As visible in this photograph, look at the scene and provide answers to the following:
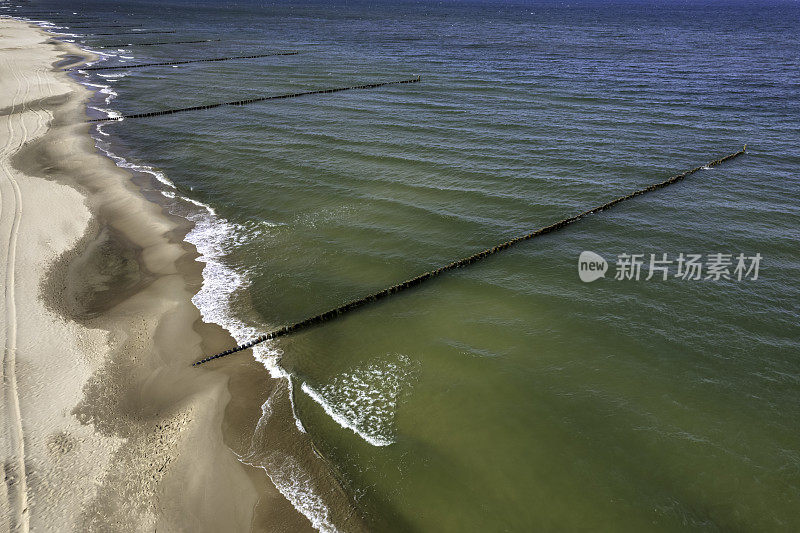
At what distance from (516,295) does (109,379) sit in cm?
1082

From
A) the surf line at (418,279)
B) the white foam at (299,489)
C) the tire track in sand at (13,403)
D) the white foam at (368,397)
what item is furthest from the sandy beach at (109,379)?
the white foam at (368,397)

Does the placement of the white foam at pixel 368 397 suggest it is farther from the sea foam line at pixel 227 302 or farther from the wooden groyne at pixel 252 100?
the wooden groyne at pixel 252 100

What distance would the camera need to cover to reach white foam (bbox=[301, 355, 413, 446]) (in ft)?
33.8

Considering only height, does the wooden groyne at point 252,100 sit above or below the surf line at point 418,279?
above

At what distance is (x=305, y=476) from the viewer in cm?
927

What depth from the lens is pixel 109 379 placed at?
1139 centimetres

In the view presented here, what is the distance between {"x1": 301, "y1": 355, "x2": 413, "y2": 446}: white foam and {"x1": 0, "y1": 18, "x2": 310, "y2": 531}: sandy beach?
2.05 m

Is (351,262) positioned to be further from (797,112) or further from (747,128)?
(797,112)

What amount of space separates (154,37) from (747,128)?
248ft

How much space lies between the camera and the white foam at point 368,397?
10.3 meters

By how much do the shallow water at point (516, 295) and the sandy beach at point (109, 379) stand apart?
4.29 feet

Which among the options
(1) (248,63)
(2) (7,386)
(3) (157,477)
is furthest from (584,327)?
(1) (248,63)

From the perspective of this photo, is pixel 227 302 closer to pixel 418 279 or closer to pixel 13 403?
pixel 13 403

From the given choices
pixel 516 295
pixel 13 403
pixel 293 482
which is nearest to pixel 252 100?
pixel 516 295
